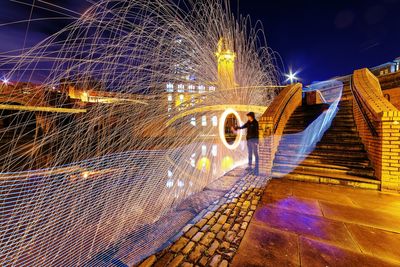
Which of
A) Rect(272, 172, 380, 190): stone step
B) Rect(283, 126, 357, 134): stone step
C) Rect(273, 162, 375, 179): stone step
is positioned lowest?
Rect(272, 172, 380, 190): stone step

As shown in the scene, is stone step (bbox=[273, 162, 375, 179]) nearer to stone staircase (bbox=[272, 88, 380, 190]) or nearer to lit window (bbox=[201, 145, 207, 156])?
stone staircase (bbox=[272, 88, 380, 190])

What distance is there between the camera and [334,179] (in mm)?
4590

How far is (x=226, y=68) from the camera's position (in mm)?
29016

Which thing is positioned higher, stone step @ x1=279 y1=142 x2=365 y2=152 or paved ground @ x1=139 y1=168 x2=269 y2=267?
stone step @ x1=279 y1=142 x2=365 y2=152

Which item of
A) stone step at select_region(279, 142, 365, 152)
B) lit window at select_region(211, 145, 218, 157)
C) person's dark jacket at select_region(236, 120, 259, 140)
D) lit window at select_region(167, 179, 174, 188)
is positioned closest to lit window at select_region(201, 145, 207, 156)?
lit window at select_region(211, 145, 218, 157)

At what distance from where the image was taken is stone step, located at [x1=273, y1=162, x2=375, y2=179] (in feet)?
14.8

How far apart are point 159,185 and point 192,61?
7.82 m

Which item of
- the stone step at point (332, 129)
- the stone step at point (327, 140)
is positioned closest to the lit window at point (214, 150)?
the stone step at point (332, 129)

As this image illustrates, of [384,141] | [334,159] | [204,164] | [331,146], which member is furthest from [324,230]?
[204,164]

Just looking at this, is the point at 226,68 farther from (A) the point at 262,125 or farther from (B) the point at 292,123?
(A) the point at 262,125

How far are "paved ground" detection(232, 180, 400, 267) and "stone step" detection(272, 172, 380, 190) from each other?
9.3 inches

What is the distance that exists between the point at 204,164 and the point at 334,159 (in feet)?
29.4

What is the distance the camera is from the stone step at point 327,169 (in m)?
4.52

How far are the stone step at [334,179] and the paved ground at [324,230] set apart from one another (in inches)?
9.3
